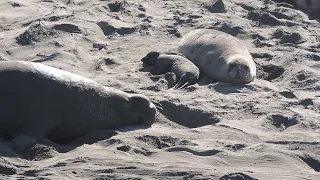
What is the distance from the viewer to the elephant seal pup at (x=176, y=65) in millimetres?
7062

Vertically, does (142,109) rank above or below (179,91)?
above

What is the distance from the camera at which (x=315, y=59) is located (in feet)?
25.3

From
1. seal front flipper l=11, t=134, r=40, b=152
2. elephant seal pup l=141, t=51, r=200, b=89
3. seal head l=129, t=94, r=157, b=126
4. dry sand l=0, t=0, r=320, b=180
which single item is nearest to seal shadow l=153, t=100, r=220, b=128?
dry sand l=0, t=0, r=320, b=180

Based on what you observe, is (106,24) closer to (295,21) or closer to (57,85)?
(295,21)

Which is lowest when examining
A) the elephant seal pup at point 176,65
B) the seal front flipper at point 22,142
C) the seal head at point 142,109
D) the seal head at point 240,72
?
the elephant seal pup at point 176,65

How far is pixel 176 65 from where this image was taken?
→ 746 centimetres

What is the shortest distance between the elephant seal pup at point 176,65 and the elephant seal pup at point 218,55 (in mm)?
164

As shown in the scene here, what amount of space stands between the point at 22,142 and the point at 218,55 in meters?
3.03

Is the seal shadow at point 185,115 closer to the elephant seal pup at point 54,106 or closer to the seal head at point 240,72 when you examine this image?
the elephant seal pup at point 54,106

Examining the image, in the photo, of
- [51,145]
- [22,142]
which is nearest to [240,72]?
[51,145]

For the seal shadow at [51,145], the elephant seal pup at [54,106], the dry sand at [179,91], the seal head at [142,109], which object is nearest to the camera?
the dry sand at [179,91]

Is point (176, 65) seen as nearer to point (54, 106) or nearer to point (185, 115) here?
point (185, 115)

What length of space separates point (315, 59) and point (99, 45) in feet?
7.26

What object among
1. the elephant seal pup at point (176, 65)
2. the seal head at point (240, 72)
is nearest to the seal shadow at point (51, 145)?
the elephant seal pup at point (176, 65)
